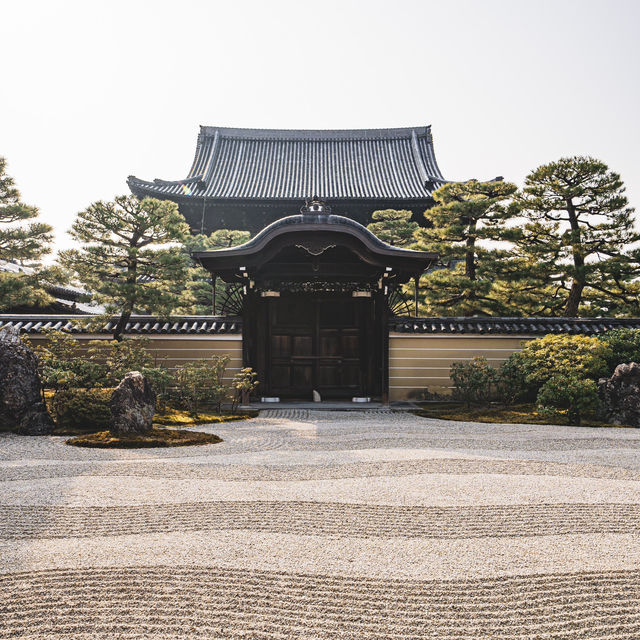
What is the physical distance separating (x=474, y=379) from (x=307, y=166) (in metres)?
17.1

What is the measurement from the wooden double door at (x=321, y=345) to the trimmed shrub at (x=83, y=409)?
4.78 meters

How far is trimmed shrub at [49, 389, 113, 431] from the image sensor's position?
8211 millimetres

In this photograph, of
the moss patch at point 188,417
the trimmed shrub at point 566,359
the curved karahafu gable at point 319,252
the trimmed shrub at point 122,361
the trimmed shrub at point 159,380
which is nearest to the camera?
the moss patch at point 188,417

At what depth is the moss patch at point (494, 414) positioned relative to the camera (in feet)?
31.1

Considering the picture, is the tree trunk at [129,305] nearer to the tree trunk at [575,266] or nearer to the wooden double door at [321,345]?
the wooden double door at [321,345]

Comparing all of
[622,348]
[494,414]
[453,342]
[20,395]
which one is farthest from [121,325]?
[622,348]

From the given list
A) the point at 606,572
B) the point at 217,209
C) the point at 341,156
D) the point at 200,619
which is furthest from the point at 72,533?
the point at 341,156

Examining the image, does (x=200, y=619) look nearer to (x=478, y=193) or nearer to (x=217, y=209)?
(x=478, y=193)

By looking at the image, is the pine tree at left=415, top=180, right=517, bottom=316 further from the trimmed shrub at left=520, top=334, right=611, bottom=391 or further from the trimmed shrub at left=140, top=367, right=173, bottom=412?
the trimmed shrub at left=140, top=367, right=173, bottom=412

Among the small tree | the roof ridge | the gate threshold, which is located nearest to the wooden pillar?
the gate threshold

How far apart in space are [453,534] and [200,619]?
6.25ft

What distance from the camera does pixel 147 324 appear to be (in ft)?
41.9

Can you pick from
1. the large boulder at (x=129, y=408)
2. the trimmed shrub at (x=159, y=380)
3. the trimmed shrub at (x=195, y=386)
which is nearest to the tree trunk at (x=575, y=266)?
the trimmed shrub at (x=195, y=386)

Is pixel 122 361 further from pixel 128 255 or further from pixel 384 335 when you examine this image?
pixel 384 335
